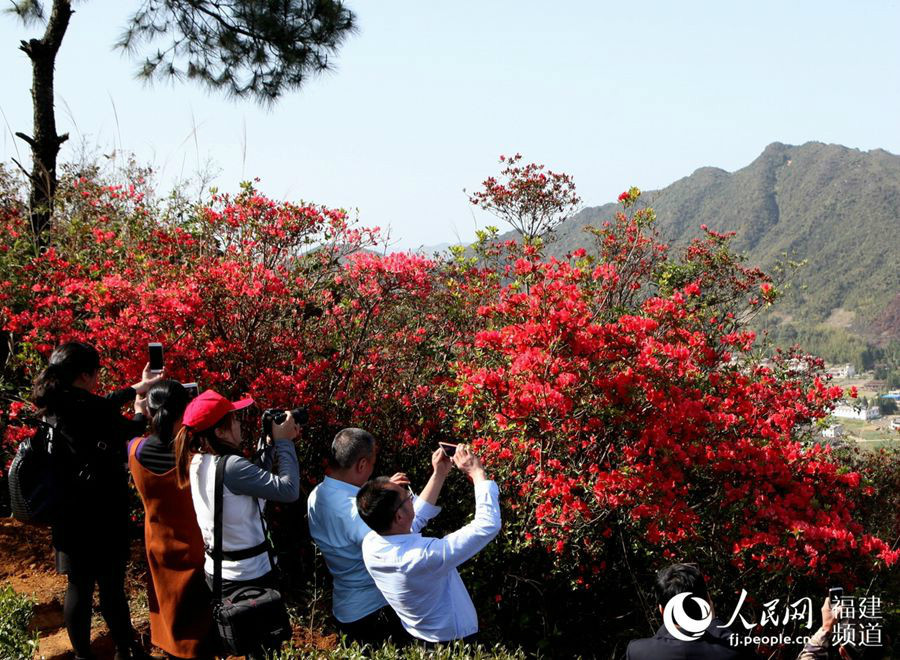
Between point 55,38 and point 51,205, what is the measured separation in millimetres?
1984

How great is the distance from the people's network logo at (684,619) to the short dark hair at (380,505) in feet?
3.00

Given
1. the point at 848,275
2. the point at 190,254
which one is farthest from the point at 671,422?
the point at 848,275

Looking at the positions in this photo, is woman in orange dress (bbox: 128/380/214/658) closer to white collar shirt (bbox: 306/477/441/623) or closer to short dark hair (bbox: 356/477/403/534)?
white collar shirt (bbox: 306/477/441/623)

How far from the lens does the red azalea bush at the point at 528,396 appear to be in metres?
3.63

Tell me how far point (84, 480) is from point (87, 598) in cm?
48

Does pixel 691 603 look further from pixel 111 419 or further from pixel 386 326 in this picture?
pixel 386 326

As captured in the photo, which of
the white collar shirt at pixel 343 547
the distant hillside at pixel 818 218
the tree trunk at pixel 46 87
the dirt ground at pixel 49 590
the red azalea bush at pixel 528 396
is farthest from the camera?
the distant hillside at pixel 818 218

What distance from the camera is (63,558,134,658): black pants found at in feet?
9.04

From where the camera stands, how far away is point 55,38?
7.13 m

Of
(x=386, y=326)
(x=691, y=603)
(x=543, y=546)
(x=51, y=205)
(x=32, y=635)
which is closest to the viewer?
(x=691, y=603)

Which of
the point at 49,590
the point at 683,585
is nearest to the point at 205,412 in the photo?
the point at 683,585

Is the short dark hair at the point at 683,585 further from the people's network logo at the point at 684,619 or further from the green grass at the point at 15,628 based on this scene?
the green grass at the point at 15,628

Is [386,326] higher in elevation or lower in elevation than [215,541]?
higher

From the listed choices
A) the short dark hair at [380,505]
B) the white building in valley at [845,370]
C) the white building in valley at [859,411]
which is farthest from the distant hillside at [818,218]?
the short dark hair at [380,505]
